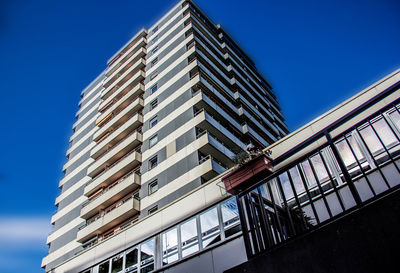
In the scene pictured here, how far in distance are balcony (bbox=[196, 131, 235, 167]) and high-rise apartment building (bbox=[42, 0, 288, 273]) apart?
0.08m

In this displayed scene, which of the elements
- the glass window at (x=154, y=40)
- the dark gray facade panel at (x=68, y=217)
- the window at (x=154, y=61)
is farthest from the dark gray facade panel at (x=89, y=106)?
the dark gray facade panel at (x=68, y=217)

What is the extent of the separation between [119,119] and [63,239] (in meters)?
13.3

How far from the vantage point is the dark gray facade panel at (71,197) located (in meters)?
34.2

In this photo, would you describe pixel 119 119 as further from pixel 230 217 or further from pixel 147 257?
pixel 230 217

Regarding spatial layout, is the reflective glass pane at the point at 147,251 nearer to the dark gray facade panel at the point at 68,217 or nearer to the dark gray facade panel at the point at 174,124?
the dark gray facade panel at the point at 174,124

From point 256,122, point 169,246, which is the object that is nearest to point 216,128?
point 256,122

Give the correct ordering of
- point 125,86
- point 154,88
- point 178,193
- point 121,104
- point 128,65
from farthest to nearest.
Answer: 1. point 128,65
2. point 125,86
3. point 121,104
4. point 154,88
5. point 178,193

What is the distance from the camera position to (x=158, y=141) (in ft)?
88.4

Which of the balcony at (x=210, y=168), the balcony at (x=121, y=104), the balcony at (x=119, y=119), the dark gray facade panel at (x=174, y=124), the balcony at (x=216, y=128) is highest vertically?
the balcony at (x=121, y=104)

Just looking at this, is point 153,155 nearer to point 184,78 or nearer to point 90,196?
point 184,78

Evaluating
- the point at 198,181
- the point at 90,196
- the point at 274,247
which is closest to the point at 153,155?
the point at 198,181

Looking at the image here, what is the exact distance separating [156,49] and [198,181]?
21.7 meters

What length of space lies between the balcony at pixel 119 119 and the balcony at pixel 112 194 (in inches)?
285

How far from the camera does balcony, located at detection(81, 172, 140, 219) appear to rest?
26.2 m
